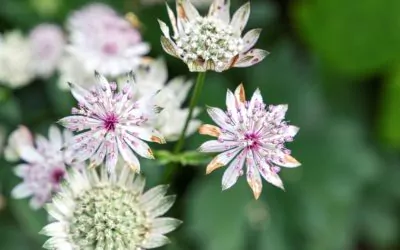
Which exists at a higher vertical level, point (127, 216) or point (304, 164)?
point (127, 216)

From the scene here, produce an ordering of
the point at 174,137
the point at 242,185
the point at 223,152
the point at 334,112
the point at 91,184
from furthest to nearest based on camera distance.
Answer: the point at 334,112 → the point at 242,185 → the point at 174,137 → the point at 91,184 → the point at 223,152

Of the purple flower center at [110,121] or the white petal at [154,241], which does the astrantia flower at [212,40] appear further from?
the white petal at [154,241]

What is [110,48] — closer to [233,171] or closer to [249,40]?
[249,40]

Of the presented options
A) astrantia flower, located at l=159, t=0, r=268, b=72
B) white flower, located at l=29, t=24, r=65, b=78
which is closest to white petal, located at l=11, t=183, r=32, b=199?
astrantia flower, located at l=159, t=0, r=268, b=72

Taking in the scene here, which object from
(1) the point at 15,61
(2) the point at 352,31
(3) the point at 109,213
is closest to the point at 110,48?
(1) the point at 15,61

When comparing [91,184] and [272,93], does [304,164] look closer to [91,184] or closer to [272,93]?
[272,93]

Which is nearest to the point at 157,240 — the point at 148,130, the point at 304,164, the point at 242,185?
the point at 148,130
